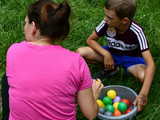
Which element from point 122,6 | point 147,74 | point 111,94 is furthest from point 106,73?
point 122,6

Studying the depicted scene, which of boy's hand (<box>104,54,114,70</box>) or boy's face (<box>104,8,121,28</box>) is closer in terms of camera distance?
boy's face (<box>104,8,121,28</box>)

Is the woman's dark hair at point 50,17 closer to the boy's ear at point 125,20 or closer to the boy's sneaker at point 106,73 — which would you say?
the boy's ear at point 125,20

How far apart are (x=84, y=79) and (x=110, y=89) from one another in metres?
1.05

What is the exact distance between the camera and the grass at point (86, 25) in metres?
3.24

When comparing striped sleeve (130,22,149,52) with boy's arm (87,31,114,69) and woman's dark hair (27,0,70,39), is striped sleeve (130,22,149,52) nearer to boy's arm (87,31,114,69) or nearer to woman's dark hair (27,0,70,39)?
boy's arm (87,31,114,69)

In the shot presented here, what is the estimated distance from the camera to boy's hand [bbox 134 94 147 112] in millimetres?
2787

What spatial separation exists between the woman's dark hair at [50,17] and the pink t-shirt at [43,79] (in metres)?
0.08

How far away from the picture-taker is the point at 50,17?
1.98 m

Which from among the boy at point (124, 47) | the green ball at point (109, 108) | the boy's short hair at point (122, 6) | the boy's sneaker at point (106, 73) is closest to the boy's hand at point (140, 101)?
the boy at point (124, 47)

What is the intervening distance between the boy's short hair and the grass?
0.52m

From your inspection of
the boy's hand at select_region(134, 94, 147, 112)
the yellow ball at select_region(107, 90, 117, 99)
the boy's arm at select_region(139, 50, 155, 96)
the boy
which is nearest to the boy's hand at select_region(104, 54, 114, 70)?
the boy

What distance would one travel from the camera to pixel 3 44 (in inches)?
143

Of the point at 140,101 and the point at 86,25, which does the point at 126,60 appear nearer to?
the point at 140,101

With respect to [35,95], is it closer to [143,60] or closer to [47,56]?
[47,56]
